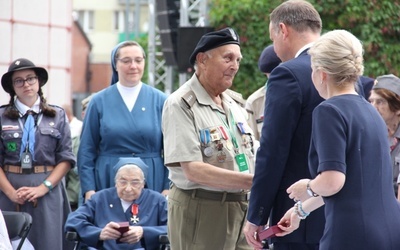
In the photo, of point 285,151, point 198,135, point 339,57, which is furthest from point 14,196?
point 339,57

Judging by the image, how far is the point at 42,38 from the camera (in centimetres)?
1035

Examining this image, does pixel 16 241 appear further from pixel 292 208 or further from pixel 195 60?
pixel 292 208

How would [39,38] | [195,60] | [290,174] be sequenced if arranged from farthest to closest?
[39,38] < [195,60] < [290,174]

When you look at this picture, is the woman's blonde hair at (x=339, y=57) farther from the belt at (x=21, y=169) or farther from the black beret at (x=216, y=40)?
the belt at (x=21, y=169)

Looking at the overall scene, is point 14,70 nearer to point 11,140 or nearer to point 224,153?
point 11,140

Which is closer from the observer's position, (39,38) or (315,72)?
(315,72)

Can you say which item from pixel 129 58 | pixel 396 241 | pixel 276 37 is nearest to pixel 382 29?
pixel 129 58

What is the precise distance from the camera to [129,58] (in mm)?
8195

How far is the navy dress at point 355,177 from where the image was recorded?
4.32 metres

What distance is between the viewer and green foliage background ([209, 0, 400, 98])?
15.7 m

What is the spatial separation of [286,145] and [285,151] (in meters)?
0.03

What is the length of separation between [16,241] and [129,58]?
172 cm

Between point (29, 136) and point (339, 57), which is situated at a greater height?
point (339, 57)

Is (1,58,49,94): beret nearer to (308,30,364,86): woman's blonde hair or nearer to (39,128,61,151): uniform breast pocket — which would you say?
(39,128,61,151): uniform breast pocket
